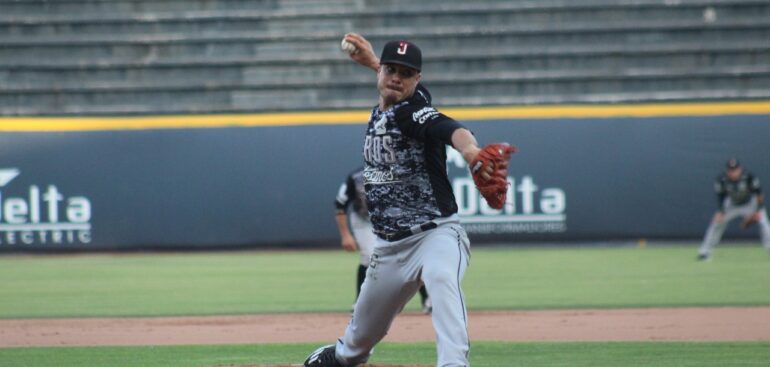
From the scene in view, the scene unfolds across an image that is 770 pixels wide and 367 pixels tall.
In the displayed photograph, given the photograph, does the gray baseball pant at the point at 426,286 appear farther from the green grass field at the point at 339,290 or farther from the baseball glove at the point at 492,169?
the green grass field at the point at 339,290

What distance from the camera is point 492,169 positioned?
5.72 metres

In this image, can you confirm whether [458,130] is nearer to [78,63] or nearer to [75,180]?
[75,180]

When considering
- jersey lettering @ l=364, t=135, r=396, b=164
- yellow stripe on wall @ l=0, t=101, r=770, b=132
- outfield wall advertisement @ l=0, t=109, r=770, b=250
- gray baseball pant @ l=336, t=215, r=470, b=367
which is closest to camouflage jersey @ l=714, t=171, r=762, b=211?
outfield wall advertisement @ l=0, t=109, r=770, b=250

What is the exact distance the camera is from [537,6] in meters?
26.4

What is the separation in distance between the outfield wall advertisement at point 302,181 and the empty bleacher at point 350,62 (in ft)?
8.81

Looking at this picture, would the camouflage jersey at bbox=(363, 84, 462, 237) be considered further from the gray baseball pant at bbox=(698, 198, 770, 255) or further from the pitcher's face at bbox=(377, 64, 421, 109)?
the gray baseball pant at bbox=(698, 198, 770, 255)

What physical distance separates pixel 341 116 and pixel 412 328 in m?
12.4

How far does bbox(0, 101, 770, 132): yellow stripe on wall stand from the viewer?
22438mm

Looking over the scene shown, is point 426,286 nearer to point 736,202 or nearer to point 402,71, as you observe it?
point 402,71

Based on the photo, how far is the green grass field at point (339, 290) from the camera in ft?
29.2

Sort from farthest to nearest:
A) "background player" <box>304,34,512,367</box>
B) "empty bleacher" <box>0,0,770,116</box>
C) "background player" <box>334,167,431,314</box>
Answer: "empty bleacher" <box>0,0,770,116</box> → "background player" <box>334,167,431,314</box> → "background player" <box>304,34,512,367</box>

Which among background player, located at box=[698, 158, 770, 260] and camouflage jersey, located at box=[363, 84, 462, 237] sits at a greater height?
camouflage jersey, located at box=[363, 84, 462, 237]

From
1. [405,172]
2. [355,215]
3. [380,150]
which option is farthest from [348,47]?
[355,215]

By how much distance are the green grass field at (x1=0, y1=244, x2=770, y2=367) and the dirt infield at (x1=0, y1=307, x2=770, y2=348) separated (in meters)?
0.53
